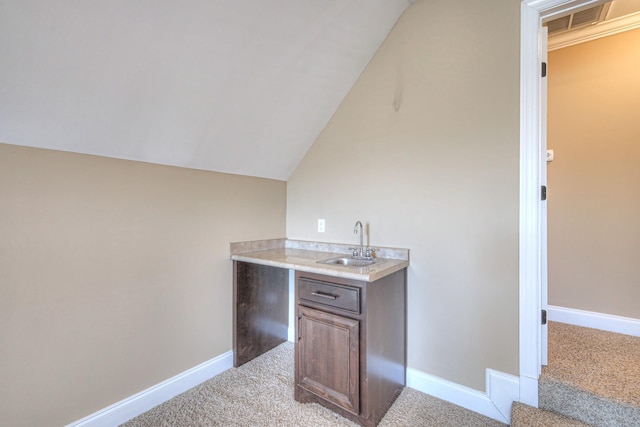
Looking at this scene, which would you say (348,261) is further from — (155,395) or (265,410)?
(155,395)

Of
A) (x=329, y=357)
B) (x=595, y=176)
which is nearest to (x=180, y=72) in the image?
(x=329, y=357)

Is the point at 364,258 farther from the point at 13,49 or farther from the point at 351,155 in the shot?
the point at 13,49

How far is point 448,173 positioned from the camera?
5.80 ft

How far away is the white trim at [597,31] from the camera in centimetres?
205

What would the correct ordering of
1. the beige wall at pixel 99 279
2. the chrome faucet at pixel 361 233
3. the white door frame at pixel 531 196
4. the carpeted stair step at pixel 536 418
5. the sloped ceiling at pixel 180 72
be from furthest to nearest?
1. the chrome faucet at pixel 361 233
2. the white door frame at pixel 531 196
3. the carpeted stair step at pixel 536 418
4. the beige wall at pixel 99 279
5. the sloped ceiling at pixel 180 72

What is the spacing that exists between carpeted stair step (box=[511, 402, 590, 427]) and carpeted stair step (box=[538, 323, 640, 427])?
0.04 meters

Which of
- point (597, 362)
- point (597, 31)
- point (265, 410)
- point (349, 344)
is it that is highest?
point (597, 31)

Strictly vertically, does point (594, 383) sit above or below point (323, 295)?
Answer: below

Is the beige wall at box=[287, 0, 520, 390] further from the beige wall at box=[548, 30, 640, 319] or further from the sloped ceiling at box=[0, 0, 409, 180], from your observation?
the beige wall at box=[548, 30, 640, 319]

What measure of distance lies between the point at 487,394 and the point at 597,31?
2893 millimetres

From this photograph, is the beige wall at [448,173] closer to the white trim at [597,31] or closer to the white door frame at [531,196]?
the white door frame at [531,196]

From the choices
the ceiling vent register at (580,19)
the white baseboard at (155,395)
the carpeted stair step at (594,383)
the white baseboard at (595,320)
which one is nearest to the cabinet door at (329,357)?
the white baseboard at (155,395)

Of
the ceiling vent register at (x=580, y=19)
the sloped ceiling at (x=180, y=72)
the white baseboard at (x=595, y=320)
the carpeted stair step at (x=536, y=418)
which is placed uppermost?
the ceiling vent register at (x=580, y=19)

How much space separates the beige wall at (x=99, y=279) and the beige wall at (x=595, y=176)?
2.90m
